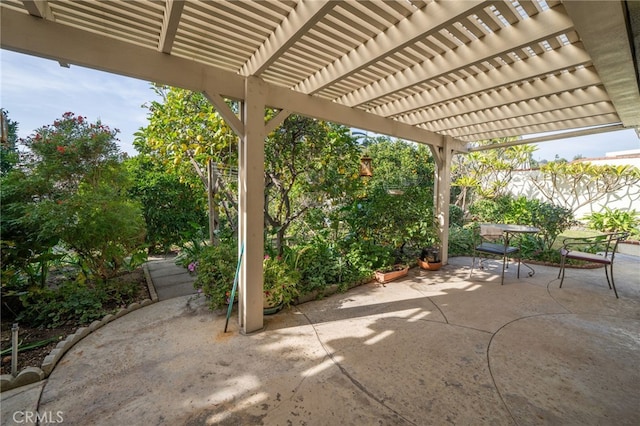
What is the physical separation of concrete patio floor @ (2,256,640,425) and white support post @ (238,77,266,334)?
11.3 inches

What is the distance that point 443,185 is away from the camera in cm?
546

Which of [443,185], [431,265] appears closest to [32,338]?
[431,265]

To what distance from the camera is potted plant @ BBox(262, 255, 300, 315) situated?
3.27 meters

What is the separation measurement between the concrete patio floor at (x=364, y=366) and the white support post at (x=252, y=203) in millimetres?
287

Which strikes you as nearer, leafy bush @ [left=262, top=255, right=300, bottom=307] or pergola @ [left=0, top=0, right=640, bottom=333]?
pergola @ [left=0, top=0, right=640, bottom=333]

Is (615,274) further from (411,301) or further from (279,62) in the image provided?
(279,62)

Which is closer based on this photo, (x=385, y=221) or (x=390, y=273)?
(x=390, y=273)

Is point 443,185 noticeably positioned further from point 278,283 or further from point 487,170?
point 487,170

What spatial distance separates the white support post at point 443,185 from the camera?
5.36 metres

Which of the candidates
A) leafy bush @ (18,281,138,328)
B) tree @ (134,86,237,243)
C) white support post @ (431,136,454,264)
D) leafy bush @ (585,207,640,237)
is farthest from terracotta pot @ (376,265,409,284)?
leafy bush @ (585,207,640,237)

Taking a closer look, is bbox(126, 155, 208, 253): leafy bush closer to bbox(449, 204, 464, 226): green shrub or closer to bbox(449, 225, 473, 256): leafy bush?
bbox(449, 225, 473, 256): leafy bush

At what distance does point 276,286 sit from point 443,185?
3.96m

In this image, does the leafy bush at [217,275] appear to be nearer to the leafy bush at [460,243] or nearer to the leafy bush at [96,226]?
the leafy bush at [96,226]

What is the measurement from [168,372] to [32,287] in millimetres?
2161
